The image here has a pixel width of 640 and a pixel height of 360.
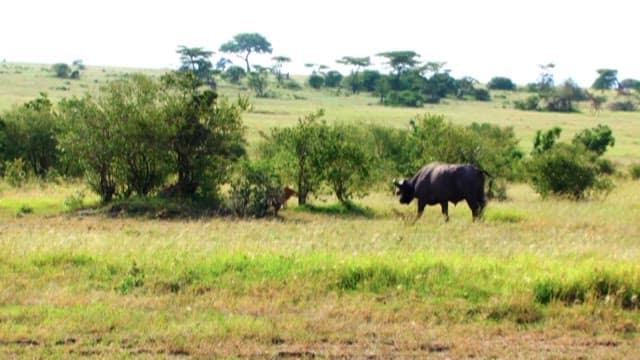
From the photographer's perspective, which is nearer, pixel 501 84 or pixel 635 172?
pixel 635 172

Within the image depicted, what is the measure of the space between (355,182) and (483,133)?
19329mm

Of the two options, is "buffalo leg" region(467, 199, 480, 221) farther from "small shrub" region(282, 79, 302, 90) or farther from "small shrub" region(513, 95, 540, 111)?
"small shrub" region(282, 79, 302, 90)

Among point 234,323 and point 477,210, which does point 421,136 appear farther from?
point 234,323

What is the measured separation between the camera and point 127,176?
25.0m

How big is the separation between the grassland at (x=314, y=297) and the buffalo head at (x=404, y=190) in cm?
709

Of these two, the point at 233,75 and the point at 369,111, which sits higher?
the point at 233,75

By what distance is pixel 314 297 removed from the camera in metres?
10.7

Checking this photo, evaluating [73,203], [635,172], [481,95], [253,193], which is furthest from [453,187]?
[481,95]

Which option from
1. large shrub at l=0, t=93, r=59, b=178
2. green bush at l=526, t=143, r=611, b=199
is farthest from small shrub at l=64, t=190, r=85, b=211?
green bush at l=526, t=143, r=611, b=199

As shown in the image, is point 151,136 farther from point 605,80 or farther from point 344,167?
point 605,80

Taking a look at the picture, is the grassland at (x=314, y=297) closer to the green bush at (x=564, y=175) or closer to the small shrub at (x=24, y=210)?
the small shrub at (x=24, y=210)

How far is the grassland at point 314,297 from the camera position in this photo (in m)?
8.85

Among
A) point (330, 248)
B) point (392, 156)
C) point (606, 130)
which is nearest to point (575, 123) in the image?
point (606, 130)

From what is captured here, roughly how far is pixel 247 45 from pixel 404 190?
345ft
